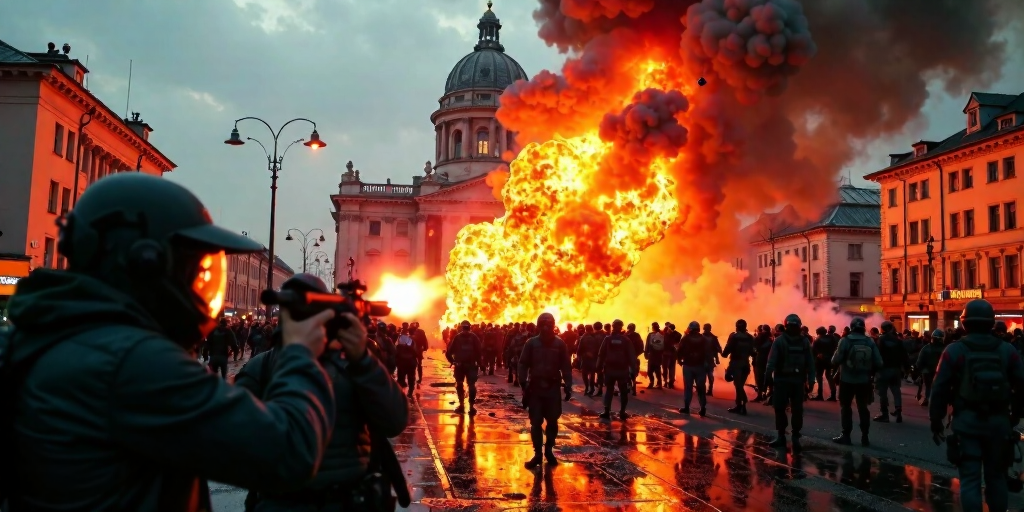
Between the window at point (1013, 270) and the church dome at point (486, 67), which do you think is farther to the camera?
the church dome at point (486, 67)

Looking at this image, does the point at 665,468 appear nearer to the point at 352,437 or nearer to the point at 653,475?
the point at 653,475

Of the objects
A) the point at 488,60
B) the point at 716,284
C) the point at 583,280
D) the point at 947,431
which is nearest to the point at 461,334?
the point at 947,431

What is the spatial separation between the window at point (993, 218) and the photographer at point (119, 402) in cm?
4456

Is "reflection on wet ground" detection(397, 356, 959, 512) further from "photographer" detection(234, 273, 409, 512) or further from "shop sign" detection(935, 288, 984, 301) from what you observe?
"shop sign" detection(935, 288, 984, 301)

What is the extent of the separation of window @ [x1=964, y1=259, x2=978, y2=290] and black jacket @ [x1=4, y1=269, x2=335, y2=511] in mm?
45483

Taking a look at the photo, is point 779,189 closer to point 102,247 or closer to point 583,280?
point 583,280

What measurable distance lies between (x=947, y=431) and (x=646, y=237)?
15.0 meters

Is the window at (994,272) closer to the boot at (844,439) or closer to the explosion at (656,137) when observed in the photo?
the explosion at (656,137)

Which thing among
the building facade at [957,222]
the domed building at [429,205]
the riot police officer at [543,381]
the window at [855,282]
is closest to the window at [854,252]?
the window at [855,282]

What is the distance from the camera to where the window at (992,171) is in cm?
3816

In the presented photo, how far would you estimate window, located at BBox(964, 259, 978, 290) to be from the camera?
130 ft

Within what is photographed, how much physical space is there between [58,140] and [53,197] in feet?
8.29

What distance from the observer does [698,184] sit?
83.3 feet

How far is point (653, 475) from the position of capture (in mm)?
8664
